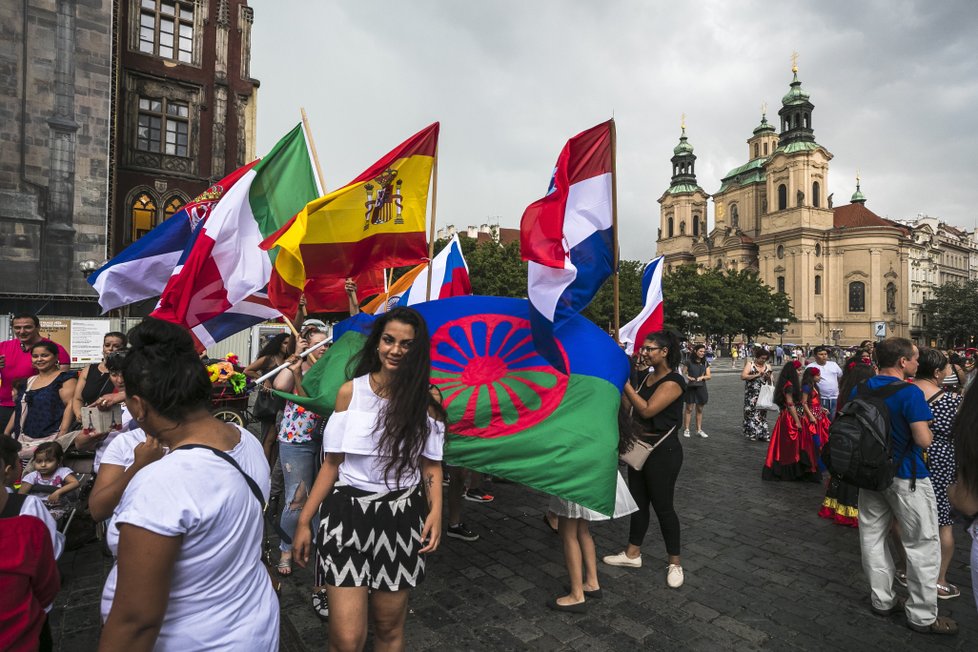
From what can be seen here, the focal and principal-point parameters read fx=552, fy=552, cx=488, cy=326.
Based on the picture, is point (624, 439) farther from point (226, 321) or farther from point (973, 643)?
point (226, 321)

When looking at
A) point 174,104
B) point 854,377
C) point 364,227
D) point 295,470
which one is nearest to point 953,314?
point 854,377

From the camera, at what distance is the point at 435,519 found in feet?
9.09

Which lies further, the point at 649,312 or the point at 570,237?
the point at 649,312

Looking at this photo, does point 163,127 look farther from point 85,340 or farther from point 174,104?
point 85,340

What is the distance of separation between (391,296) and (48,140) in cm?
2062

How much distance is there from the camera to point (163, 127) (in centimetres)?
2423

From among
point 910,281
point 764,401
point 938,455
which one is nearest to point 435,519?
point 938,455

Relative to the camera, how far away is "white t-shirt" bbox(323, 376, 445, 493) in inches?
101

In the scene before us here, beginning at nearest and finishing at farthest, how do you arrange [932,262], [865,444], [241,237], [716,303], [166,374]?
[166,374] < [865,444] < [241,237] < [716,303] < [932,262]

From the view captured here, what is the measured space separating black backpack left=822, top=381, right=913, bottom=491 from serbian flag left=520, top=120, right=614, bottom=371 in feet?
6.70

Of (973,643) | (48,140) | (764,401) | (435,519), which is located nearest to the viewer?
(435,519)

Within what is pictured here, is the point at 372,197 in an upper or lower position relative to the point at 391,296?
upper

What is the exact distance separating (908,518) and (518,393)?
289 cm

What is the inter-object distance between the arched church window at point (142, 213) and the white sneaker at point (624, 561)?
25086mm
